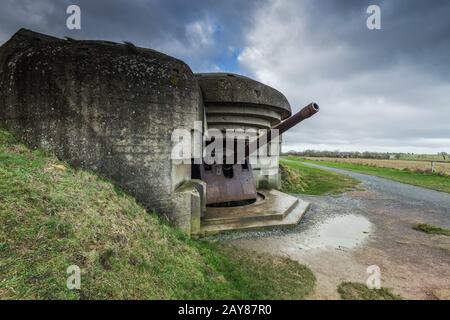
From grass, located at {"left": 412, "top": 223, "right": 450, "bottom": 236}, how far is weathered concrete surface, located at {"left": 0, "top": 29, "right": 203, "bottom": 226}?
16.3 ft

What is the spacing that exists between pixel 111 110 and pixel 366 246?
15.2ft

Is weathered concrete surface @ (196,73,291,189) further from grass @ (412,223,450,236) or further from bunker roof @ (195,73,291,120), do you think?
grass @ (412,223,450,236)

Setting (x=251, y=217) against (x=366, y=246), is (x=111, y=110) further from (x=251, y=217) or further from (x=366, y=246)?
(x=366, y=246)

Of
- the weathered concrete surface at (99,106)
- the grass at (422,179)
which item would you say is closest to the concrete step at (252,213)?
the weathered concrete surface at (99,106)

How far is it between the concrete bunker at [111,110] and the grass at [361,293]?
228cm

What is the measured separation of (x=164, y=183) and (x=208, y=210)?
1.91 m

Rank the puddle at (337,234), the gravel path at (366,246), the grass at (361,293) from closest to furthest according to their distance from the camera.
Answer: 1. the grass at (361,293)
2. the gravel path at (366,246)
3. the puddle at (337,234)

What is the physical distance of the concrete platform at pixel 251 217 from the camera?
16.6ft

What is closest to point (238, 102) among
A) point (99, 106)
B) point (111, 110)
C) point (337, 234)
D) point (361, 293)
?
point (111, 110)

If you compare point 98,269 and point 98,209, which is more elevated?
point 98,209

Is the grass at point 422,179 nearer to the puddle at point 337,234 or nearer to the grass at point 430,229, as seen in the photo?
the grass at point 430,229
